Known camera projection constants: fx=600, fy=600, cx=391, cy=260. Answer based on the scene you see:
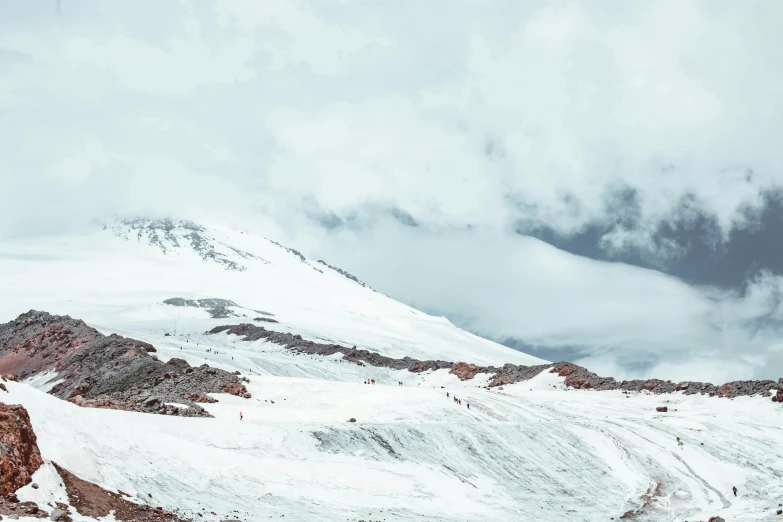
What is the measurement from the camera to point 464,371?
3206 inches

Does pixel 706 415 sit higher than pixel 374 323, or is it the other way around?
pixel 374 323

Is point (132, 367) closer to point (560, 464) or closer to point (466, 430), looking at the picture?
point (466, 430)

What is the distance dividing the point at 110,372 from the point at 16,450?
38278 millimetres

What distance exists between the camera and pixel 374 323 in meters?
172

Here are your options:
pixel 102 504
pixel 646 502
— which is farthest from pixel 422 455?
pixel 102 504

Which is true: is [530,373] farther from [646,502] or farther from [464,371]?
[646,502]

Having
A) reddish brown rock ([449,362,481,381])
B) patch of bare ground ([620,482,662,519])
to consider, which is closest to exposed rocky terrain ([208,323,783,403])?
reddish brown rock ([449,362,481,381])

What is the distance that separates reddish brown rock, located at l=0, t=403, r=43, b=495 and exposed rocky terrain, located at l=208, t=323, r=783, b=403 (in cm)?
5510

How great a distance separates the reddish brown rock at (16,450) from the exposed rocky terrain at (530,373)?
55.1m

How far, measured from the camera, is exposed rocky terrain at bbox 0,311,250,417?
1657 inches

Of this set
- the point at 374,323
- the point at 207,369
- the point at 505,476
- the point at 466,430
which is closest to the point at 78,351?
the point at 207,369

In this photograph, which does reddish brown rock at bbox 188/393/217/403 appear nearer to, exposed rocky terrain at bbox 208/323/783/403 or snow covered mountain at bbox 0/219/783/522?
snow covered mountain at bbox 0/219/783/522

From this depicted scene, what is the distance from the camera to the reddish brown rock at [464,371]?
79812mm

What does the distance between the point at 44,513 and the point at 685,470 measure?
35.5 m
